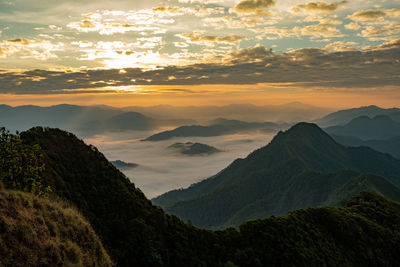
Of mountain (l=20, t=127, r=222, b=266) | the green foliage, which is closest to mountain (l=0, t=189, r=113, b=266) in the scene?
the green foliage

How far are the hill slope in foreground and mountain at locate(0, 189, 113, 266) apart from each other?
18.4 feet

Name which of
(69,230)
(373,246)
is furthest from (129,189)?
(373,246)

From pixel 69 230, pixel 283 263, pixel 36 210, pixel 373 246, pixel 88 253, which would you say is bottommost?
pixel 373 246

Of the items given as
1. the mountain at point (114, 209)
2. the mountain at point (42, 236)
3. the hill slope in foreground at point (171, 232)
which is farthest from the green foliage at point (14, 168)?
the hill slope in foreground at point (171, 232)

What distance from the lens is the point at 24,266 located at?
54.3 feet

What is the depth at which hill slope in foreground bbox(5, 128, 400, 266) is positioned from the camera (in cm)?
2985

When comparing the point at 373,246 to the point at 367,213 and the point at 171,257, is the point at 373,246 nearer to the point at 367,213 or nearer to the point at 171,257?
the point at 367,213

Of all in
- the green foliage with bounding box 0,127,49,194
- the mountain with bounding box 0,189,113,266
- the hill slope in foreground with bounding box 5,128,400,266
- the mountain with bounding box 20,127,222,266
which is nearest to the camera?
the mountain with bounding box 0,189,113,266

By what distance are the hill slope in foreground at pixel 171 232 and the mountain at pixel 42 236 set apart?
5.61 meters

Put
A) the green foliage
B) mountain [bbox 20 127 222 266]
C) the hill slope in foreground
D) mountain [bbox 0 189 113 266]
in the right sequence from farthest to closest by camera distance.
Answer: the hill slope in foreground
mountain [bbox 20 127 222 266]
the green foliage
mountain [bbox 0 189 113 266]

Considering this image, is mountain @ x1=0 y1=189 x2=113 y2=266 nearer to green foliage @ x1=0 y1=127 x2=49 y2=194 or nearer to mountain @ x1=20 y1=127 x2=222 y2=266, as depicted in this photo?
green foliage @ x1=0 y1=127 x2=49 y2=194

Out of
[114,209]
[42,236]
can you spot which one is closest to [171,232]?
[114,209]

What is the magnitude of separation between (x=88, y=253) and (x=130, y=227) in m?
9.71

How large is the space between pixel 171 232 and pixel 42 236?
1733 centimetres
